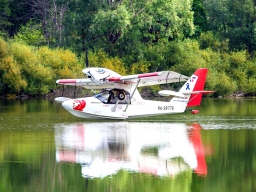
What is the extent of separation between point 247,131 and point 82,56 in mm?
27268

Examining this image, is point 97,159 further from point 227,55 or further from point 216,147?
point 227,55

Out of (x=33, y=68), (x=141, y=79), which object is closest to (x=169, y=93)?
(x=141, y=79)

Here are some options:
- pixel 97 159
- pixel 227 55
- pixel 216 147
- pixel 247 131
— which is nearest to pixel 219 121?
pixel 247 131

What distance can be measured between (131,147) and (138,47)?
3081 centimetres

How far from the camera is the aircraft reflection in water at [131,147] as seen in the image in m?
15.9

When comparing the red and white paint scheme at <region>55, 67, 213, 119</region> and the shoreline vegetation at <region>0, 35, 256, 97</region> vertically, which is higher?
the red and white paint scheme at <region>55, 67, 213, 119</region>

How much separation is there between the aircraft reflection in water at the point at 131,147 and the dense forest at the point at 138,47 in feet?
71.5

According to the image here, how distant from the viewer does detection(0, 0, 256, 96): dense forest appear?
152 feet

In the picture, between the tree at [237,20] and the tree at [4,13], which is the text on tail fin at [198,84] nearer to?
the tree at [237,20]

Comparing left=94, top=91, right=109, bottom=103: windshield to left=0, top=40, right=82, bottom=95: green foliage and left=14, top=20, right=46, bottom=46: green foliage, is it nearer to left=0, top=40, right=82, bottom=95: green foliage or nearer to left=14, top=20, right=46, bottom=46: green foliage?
left=0, top=40, right=82, bottom=95: green foliage

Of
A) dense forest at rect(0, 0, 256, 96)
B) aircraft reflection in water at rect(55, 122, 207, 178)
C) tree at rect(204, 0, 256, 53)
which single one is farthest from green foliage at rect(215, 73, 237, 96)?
aircraft reflection in water at rect(55, 122, 207, 178)

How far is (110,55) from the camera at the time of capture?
165ft

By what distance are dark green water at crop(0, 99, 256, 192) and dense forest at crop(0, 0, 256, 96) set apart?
19.6 metres

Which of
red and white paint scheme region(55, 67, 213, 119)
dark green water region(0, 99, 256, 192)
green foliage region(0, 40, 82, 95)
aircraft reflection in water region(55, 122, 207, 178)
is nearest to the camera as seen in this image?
dark green water region(0, 99, 256, 192)
